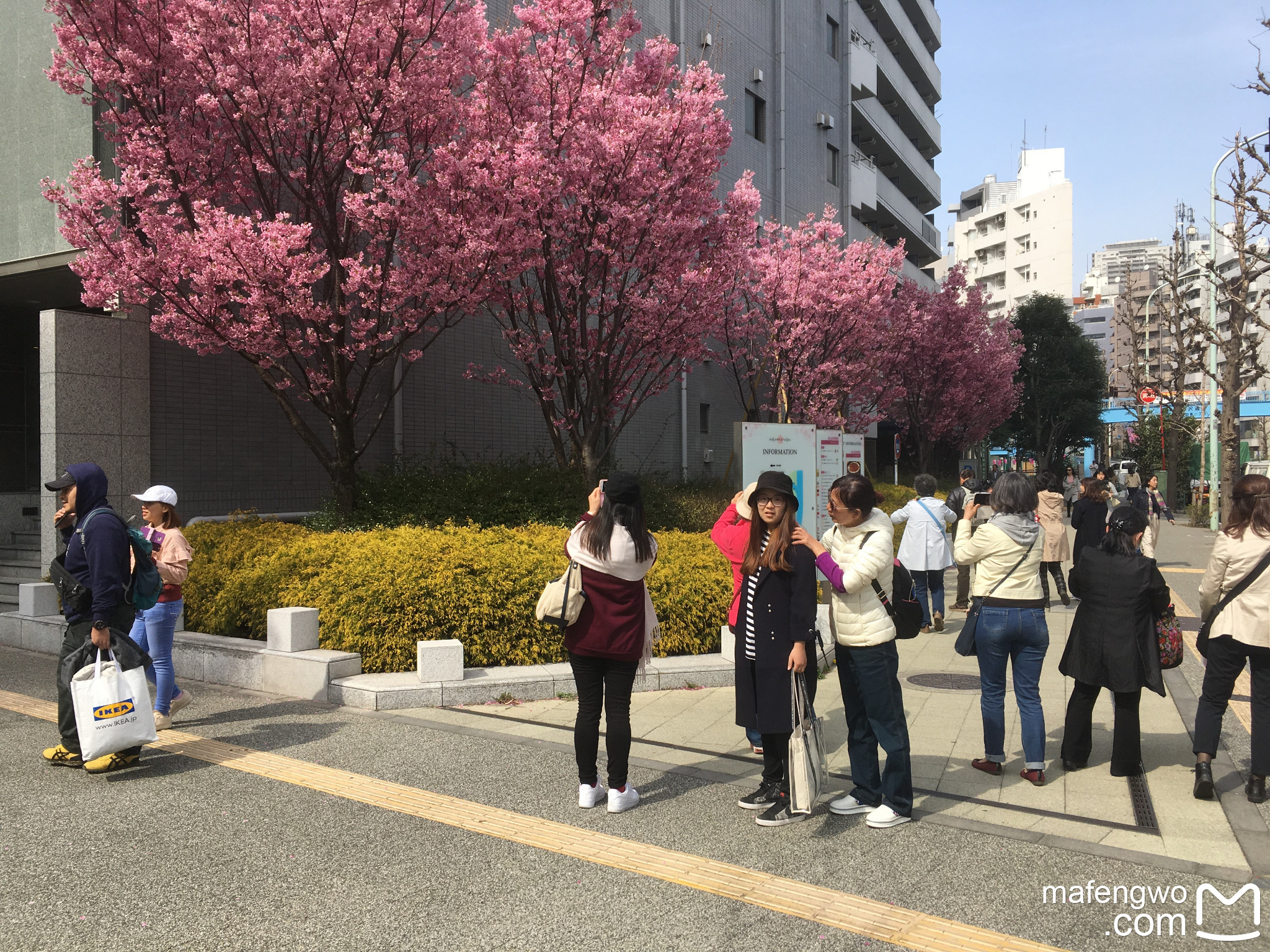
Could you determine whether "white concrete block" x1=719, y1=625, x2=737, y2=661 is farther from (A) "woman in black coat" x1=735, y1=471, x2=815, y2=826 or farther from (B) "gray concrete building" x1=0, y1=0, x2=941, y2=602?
(B) "gray concrete building" x1=0, y1=0, x2=941, y2=602

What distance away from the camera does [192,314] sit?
10445 mm

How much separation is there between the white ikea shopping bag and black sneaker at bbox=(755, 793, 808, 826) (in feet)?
12.0

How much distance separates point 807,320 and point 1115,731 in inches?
623

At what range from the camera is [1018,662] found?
18.8 feet

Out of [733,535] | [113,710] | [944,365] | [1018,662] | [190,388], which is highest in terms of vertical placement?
[944,365]

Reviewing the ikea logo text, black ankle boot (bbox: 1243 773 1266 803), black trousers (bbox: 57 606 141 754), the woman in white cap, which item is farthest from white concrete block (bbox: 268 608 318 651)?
black ankle boot (bbox: 1243 773 1266 803)

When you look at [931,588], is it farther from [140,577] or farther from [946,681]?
[140,577]

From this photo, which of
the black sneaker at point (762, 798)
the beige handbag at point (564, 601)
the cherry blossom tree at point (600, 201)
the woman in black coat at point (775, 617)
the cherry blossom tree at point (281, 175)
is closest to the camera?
the woman in black coat at point (775, 617)

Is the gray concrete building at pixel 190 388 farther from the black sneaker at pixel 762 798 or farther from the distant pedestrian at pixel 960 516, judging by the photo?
the black sneaker at pixel 762 798

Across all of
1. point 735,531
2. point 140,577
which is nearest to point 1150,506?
point 735,531

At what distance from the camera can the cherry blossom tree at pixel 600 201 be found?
11.7 metres

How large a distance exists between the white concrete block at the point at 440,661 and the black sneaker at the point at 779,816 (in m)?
3.33

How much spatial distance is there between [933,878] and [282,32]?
10360 mm

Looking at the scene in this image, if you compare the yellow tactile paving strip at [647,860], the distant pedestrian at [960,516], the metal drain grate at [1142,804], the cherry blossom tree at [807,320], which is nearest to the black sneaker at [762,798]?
the yellow tactile paving strip at [647,860]
